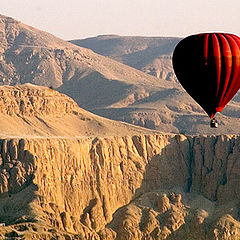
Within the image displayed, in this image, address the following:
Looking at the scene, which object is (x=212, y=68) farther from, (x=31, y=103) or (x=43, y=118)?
(x=31, y=103)

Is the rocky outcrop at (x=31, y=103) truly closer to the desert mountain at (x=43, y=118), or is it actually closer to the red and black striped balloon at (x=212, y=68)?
the desert mountain at (x=43, y=118)

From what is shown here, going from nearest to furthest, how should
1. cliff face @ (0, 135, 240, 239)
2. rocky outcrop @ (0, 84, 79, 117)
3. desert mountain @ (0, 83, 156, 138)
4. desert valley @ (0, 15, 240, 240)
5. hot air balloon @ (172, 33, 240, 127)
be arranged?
hot air balloon @ (172, 33, 240, 127)
desert valley @ (0, 15, 240, 240)
cliff face @ (0, 135, 240, 239)
desert mountain @ (0, 83, 156, 138)
rocky outcrop @ (0, 84, 79, 117)

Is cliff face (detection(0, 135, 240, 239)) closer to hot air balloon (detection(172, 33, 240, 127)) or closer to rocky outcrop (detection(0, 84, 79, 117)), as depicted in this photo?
rocky outcrop (detection(0, 84, 79, 117))

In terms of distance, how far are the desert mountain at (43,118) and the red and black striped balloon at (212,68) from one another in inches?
2860

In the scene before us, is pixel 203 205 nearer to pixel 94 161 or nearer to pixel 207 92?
pixel 94 161

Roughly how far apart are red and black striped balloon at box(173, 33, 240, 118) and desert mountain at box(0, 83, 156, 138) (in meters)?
72.6

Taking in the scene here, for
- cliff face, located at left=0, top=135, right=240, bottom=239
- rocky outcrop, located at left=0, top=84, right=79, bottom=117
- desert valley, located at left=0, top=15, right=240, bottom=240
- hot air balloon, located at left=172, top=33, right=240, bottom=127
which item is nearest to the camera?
hot air balloon, located at left=172, top=33, right=240, bottom=127

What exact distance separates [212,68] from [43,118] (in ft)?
289

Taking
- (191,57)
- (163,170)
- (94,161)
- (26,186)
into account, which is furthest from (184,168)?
(191,57)

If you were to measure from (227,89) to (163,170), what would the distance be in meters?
70.7

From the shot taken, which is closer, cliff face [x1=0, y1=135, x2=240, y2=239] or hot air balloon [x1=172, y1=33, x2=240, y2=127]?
hot air balloon [x1=172, y1=33, x2=240, y2=127]

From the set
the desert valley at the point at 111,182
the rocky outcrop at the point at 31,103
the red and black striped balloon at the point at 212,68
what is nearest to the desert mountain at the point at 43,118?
the rocky outcrop at the point at 31,103

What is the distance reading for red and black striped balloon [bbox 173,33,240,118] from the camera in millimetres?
104875

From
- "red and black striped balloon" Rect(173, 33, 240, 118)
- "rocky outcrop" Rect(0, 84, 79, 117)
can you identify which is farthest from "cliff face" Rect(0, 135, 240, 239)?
"red and black striped balloon" Rect(173, 33, 240, 118)
